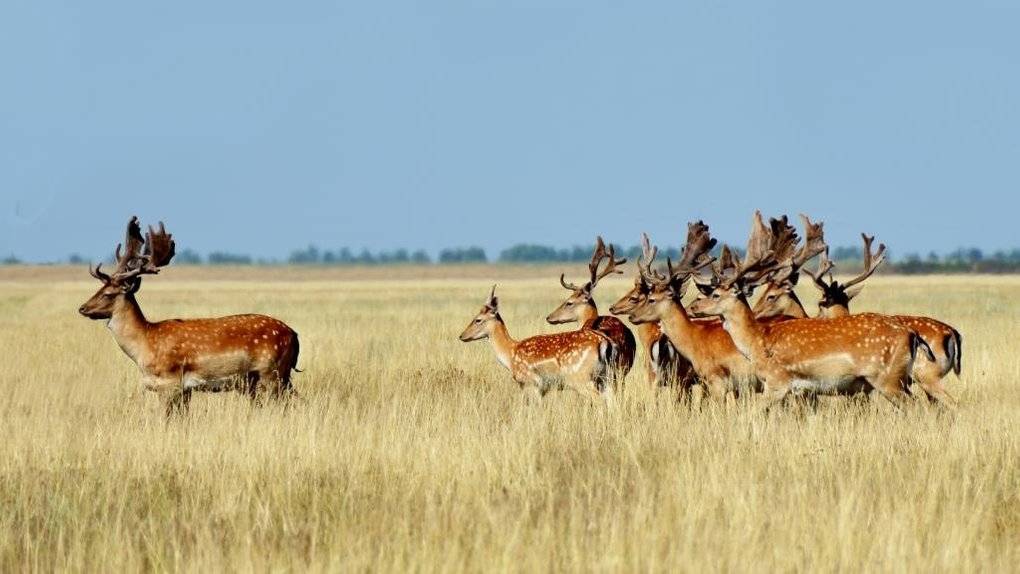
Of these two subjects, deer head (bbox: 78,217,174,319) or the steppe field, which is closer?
the steppe field

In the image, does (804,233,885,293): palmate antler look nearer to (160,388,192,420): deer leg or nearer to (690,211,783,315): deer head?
(690,211,783,315): deer head

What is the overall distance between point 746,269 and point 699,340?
0.83 meters

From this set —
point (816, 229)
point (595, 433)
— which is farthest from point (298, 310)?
point (595, 433)

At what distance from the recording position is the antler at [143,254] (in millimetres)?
11047

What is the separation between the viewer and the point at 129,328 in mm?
10734

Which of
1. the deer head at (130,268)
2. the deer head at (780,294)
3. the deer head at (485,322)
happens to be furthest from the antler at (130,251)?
the deer head at (780,294)

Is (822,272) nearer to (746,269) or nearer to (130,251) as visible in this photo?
(746,269)

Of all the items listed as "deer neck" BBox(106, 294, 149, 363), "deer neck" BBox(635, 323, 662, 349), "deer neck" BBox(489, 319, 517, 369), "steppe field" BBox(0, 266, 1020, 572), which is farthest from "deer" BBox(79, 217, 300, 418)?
"deer neck" BBox(635, 323, 662, 349)

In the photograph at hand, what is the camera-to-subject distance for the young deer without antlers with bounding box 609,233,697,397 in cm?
1120

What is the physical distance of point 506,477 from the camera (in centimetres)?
695

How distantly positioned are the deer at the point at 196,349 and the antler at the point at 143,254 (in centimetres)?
6

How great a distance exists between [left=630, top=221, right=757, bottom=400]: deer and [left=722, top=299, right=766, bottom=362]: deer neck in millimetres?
230

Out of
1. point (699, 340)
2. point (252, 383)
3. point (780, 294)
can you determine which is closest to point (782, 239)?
point (780, 294)

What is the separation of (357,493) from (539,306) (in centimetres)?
2687
